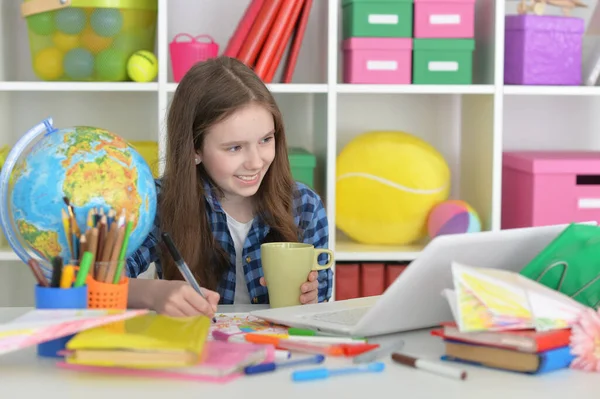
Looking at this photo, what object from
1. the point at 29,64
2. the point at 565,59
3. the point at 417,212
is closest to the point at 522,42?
the point at 565,59

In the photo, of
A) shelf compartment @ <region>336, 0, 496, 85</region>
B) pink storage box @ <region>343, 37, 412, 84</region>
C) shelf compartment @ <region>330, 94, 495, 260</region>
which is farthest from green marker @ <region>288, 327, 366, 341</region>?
shelf compartment @ <region>330, 94, 495, 260</region>

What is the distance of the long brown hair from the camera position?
171 cm

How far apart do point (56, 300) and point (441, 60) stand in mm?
1714

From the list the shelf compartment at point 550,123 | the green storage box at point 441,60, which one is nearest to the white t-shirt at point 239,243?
the green storage box at point 441,60

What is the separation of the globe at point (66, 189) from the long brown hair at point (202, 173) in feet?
1.53

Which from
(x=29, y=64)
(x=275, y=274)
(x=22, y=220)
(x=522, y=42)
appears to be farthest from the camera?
(x=29, y=64)

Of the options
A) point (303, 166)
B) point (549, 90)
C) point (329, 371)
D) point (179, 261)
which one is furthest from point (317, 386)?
point (549, 90)

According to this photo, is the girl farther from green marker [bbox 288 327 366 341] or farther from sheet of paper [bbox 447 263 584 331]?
sheet of paper [bbox 447 263 584 331]

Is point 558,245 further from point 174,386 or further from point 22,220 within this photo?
point 22,220

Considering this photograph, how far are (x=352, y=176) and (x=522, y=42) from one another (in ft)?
1.98

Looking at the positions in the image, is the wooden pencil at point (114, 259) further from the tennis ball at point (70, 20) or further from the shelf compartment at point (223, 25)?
the shelf compartment at point (223, 25)

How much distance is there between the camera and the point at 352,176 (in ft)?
8.32

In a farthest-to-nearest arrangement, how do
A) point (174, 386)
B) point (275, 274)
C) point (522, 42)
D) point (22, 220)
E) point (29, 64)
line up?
1. point (29, 64)
2. point (522, 42)
3. point (275, 274)
4. point (22, 220)
5. point (174, 386)

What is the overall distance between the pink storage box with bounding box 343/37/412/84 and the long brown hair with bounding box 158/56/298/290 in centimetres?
75
